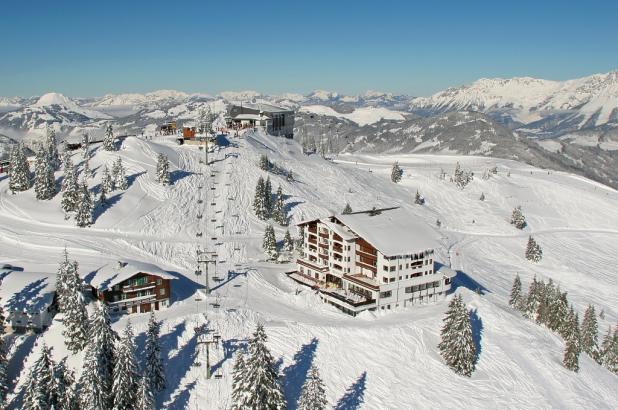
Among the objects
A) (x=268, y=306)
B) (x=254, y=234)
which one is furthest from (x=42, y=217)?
(x=268, y=306)

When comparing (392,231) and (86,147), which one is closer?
(392,231)

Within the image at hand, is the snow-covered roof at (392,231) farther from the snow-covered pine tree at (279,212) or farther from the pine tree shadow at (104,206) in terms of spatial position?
the pine tree shadow at (104,206)

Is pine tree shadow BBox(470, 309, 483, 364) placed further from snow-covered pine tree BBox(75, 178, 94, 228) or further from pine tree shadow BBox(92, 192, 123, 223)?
pine tree shadow BBox(92, 192, 123, 223)

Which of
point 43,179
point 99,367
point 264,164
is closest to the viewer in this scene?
point 99,367

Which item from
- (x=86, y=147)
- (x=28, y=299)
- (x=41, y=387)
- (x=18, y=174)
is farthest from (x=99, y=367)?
(x=86, y=147)

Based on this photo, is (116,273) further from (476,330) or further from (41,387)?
(476,330)
